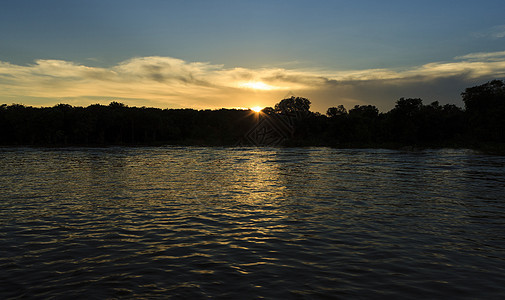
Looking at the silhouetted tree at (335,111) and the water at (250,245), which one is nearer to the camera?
the water at (250,245)

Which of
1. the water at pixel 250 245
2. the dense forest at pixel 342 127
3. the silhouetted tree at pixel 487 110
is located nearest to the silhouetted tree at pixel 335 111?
the dense forest at pixel 342 127

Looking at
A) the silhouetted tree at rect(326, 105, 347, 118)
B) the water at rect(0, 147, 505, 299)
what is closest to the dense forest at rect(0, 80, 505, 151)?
the silhouetted tree at rect(326, 105, 347, 118)

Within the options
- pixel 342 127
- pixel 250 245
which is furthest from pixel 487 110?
pixel 250 245

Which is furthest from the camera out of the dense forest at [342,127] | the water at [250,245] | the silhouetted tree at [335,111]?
the silhouetted tree at [335,111]

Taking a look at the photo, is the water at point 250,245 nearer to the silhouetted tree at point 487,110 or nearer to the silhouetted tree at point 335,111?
the silhouetted tree at point 487,110

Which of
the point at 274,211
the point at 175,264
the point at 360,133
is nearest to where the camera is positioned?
the point at 175,264

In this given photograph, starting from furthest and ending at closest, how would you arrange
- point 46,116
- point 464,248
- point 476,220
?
point 46,116 → point 476,220 → point 464,248

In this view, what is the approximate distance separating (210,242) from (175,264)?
2476 millimetres

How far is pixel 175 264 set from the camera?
10.6 metres

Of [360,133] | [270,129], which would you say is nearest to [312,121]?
[270,129]

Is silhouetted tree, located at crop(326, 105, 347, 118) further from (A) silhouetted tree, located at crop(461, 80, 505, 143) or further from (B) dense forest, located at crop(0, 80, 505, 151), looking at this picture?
(A) silhouetted tree, located at crop(461, 80, 505, 143)

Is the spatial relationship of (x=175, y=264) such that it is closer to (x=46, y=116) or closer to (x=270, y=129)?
(x=270, y=129)

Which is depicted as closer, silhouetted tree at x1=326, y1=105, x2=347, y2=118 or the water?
the water

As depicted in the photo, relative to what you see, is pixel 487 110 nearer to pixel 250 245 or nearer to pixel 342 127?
pixel 342 127
